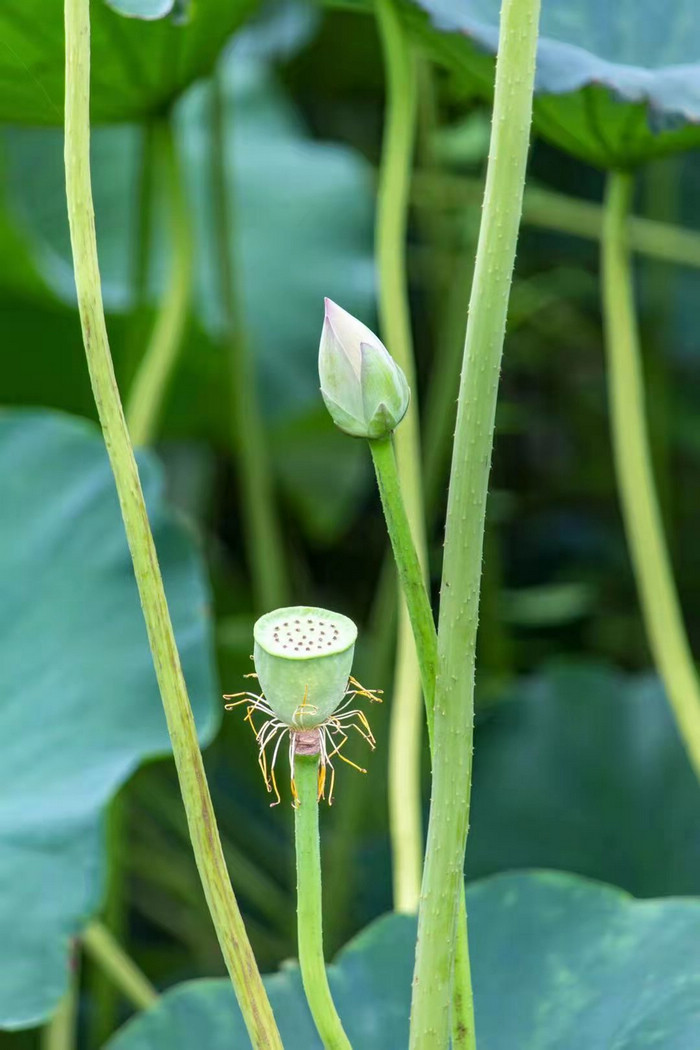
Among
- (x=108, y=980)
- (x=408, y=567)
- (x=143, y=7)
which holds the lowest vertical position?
(x=108, y=980)

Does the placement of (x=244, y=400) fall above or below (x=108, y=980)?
above

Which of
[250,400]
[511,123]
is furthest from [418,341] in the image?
[511,123]

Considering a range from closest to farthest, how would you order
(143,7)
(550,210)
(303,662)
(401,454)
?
1. (303,662)
2. (143,7)
3. (401,454)
4. (550,210)

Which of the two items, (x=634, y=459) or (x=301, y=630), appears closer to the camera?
(x=301, y=630)

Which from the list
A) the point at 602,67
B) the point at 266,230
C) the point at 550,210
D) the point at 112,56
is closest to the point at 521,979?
the point at 602,67

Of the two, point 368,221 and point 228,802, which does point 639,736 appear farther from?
point 368,221

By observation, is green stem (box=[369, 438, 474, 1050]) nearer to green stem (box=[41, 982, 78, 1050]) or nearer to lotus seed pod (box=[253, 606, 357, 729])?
lotus seed pod (box=[253, 606, 357, 729])

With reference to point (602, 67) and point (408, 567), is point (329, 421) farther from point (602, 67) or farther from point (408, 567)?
point (408, 567)
